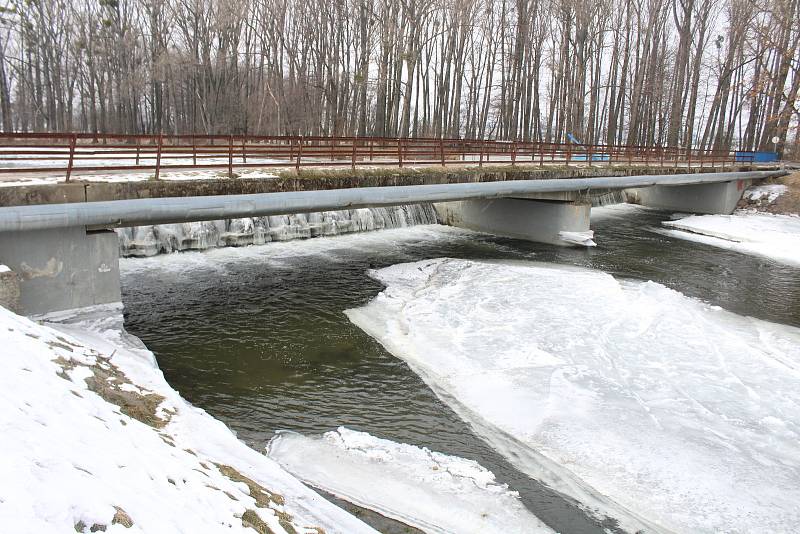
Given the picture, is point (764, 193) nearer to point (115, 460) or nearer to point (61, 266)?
point (61, 266)

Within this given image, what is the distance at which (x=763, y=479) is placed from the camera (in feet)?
26.0

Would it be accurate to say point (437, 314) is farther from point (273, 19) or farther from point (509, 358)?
point (273, 19)

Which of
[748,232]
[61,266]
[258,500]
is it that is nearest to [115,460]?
[258,500]

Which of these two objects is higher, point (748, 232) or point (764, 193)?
point (764, 193)

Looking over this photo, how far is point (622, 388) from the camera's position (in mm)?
10445

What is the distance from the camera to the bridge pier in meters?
10.5

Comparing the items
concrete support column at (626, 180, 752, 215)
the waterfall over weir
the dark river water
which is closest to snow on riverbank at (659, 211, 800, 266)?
concrete support column at (626, 180, 752, 215)

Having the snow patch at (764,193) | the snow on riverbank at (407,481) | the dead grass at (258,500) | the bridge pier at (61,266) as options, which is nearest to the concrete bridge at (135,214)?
the bridge pier at (61,266)

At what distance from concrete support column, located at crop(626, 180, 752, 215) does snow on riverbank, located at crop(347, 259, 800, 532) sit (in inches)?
929

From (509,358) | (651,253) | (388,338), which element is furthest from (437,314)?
(651,253)

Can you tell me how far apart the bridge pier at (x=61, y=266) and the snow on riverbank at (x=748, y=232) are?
81.2 ft

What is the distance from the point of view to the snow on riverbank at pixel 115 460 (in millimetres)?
4059

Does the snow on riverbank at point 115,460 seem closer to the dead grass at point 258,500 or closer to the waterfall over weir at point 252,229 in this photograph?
the dead grass at point 258,500

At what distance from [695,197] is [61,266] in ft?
122
